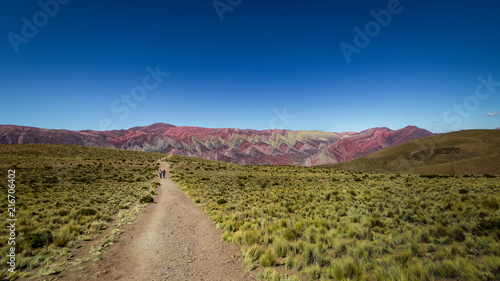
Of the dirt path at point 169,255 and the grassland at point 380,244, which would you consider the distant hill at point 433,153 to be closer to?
the grassland at point 380,244

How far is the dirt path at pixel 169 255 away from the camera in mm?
6039

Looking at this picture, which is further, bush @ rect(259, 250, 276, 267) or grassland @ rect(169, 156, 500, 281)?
bush @ rect(259, 250, 276, 267)

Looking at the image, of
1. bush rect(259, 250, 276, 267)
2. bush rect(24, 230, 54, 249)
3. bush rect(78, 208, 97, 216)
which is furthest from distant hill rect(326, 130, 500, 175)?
bush rect(24, 230, 54, 249)

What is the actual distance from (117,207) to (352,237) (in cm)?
1547

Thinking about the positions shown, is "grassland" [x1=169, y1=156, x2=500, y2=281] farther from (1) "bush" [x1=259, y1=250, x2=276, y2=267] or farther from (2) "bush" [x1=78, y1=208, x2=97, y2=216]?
(2) "bush" [x1=78, y1=208, x2=97, y2=216]

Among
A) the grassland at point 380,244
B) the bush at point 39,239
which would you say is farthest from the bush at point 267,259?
the bush at point 39,239

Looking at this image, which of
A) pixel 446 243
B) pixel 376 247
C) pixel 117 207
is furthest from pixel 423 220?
pixel 117 207

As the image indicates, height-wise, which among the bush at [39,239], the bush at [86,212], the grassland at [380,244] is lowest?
the bush at [86,212]

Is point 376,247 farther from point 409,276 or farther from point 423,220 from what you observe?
point 423,220

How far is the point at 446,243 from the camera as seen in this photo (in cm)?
654

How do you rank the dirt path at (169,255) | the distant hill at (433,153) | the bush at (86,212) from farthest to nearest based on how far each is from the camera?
1. the distant hill at (433,153)
2. the bush at (86,212)
3. the dirt path at (169,255)

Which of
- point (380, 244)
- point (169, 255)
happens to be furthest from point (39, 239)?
point (380, 244)

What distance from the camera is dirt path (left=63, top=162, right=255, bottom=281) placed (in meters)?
6.04

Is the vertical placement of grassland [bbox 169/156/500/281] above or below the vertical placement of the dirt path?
above
